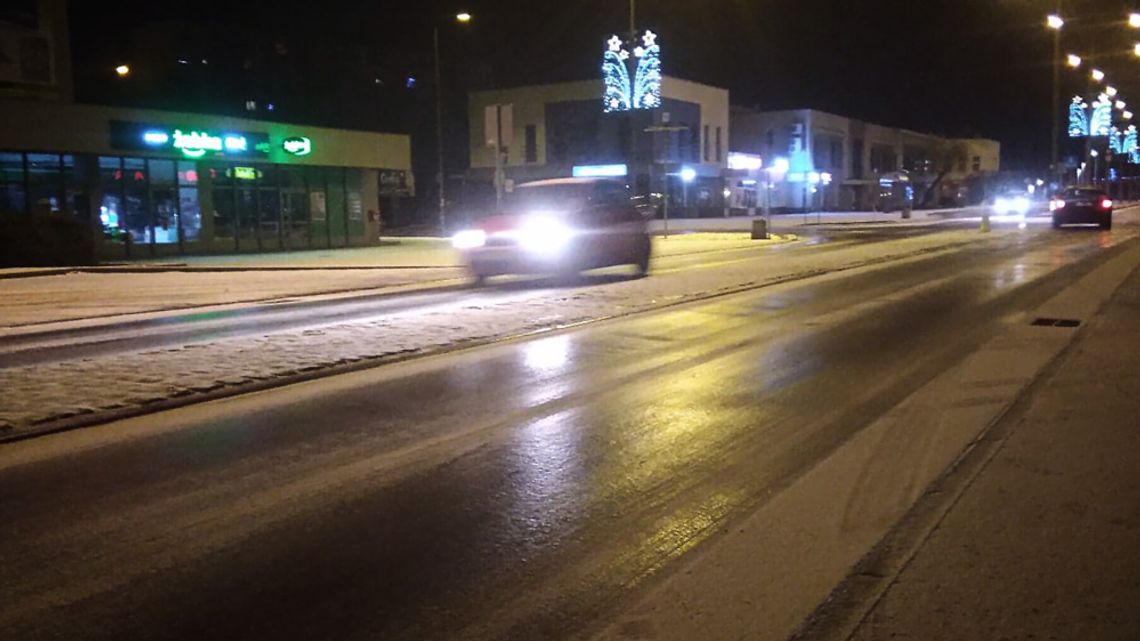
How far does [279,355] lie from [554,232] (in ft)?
29.7

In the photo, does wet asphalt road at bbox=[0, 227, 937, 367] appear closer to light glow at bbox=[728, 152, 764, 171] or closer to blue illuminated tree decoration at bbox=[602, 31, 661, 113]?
blue illuminated tree decoration at bbox=[602, 31, 661, 113]

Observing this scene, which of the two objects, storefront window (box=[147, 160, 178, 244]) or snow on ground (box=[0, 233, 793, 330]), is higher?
storefront window (box=[147, 160, 178, 244])

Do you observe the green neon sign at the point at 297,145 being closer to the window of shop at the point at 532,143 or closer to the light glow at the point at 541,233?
the light glow at the point at 541,233

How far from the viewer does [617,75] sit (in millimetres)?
50000

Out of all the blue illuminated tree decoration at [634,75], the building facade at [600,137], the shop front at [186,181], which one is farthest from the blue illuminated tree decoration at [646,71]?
the shop front at [186,181]

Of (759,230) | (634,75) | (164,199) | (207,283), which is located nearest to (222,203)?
(164,199)

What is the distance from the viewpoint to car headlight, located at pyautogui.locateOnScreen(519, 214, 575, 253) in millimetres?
19234

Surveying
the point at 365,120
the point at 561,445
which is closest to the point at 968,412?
the point at 561,445

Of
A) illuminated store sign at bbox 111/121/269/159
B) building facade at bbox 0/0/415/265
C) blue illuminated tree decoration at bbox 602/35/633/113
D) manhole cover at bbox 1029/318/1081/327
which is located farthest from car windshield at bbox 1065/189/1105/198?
illuminated store sign at bbox 111/121/269/159

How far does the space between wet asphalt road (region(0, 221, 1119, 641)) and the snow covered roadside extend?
1.68 feet

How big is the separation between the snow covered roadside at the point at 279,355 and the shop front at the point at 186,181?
646 inches

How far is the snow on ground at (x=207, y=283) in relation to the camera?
16906mm

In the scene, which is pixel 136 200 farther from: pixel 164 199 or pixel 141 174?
pixel 164 199

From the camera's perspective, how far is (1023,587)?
15.1 ft
